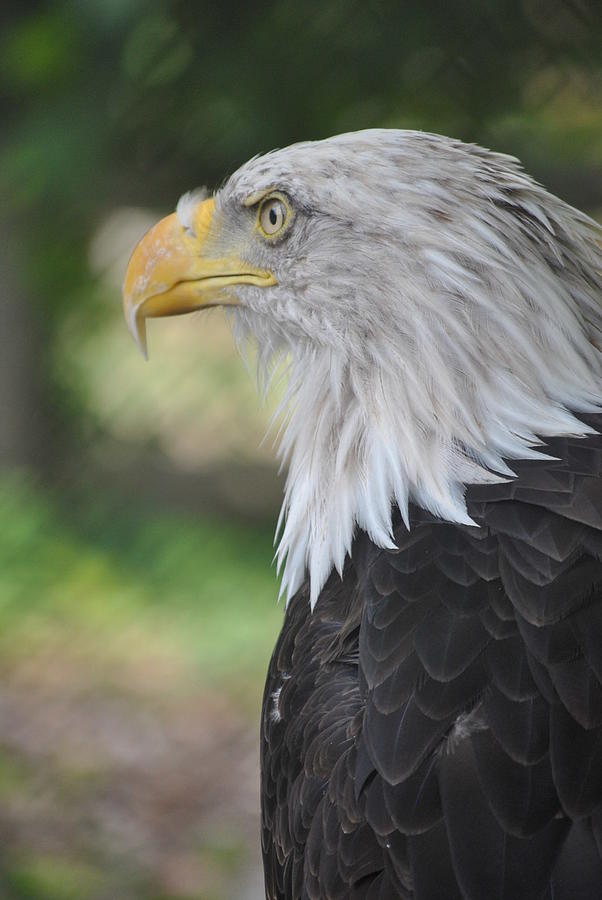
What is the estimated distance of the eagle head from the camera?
1870 mm

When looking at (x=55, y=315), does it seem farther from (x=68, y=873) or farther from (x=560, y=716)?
(x=560, y=716)

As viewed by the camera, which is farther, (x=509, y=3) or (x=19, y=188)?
(x=19, y=188)

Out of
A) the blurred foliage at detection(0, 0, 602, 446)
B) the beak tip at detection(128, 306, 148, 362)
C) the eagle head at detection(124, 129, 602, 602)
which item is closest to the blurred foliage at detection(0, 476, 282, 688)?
the blurred foliage at detection(0, 0, 602, 446)

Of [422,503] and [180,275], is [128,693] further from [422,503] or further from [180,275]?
[422,503]

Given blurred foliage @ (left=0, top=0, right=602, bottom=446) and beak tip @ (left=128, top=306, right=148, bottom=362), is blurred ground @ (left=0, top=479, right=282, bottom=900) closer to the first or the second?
blurred foliage @ (left=0, top=0, right=602, bottom=446)

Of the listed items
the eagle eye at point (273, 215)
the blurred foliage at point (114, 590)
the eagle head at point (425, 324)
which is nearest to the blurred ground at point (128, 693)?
the blurred foliage at point (114, 590)

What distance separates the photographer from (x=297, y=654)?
1.87m

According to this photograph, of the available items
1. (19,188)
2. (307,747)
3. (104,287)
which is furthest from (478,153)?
(104,287)

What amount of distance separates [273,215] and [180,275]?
0.24 m

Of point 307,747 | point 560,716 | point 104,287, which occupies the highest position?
point 104,287

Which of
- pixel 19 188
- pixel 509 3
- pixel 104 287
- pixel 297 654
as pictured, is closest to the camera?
pixel 297 654

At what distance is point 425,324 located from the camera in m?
1.91

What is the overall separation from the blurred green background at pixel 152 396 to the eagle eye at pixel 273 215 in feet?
1.82

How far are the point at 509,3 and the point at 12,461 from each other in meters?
3.19
